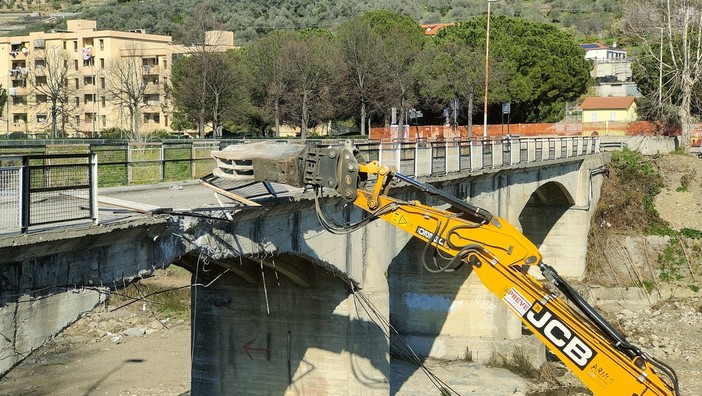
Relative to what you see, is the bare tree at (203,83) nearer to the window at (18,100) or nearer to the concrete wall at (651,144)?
the window at (18,100)

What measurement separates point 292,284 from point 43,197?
10.5 metres

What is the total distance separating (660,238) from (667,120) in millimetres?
21367

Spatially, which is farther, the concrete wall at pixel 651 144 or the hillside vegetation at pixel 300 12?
the hillside vegetation at pixel 300 12

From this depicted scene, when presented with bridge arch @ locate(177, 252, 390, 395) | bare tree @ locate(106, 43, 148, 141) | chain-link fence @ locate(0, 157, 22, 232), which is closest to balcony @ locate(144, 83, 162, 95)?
bare tree @ locate(106, 43, 148, 141)

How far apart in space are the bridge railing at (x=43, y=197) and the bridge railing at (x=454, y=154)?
942 centimetres

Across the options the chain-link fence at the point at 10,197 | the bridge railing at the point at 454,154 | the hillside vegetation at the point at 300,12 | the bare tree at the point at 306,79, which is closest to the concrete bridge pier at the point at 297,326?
the bridge railing at the point at 454,154

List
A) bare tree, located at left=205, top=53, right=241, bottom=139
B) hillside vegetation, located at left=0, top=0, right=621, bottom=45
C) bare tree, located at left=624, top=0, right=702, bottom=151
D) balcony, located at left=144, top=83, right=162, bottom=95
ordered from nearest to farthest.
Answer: bare tree, located at left=624, top=0, right=702, bottom=151 → bare tree, located at left=205, top=53, right=241, bottom=139 → balcony, located at left=144, top=83, right=162, bottom=95 → hillside vegetation, located at left=0, top=0, right=621, bottom=45

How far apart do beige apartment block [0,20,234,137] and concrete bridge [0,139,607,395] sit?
4286 centimetres

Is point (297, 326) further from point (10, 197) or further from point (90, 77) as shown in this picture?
point (90, 77)

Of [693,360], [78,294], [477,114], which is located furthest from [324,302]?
[477,114]

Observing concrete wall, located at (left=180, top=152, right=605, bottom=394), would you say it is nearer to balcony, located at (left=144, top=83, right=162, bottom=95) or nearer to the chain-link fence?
the chain-link fence

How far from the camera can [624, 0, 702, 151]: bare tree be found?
5862 centimetres

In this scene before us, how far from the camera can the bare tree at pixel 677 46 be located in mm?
58625

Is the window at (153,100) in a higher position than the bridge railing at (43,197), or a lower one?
higher
